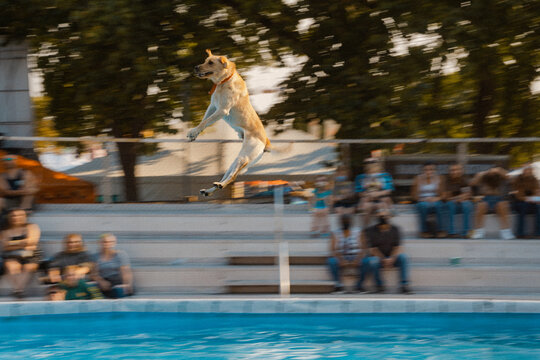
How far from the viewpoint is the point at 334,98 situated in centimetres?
1203

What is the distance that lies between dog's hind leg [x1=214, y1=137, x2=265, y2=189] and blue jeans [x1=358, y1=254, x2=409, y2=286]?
74.1 inches

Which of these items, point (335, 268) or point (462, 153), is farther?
point (462, 153)

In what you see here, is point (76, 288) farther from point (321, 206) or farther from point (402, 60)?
point (402, 60)

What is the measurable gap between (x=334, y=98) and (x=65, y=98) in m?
4.92

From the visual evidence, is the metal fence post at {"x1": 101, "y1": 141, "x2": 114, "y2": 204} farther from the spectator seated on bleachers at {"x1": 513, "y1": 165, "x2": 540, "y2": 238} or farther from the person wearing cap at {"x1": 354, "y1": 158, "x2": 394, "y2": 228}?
the spectator seated on bleachers at {"x1": 513, "y1": 165, "x2": 540, "y2": 238}

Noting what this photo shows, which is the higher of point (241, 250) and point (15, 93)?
point (15, 93)

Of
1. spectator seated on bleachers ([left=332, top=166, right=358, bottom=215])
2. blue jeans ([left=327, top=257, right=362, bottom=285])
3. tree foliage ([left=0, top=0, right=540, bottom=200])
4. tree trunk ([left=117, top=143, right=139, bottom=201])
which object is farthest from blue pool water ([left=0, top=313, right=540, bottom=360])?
tree foliage ([left=0, top=0, right=540, bottom=200])

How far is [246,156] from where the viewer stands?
29.3 ft

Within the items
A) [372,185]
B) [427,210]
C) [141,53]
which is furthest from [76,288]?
[141,53]

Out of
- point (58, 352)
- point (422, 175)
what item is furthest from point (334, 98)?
point (58, 352)

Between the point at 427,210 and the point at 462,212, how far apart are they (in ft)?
1.46

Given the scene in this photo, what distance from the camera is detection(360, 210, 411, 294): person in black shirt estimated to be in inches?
336

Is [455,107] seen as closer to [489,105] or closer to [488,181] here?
[489,105]

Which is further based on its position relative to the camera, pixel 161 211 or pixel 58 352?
pixel 161 211
